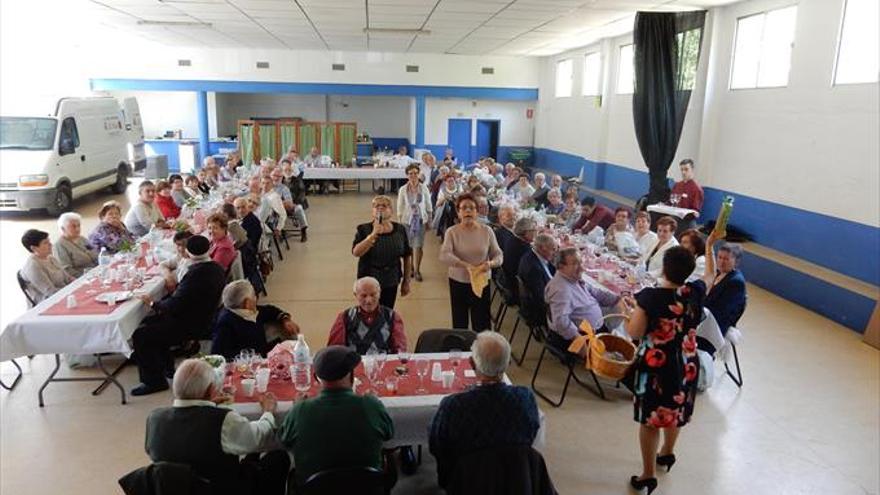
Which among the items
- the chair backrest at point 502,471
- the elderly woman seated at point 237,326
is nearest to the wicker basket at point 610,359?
the chair backrest at point 502,471

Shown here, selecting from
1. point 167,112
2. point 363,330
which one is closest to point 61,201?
point 167,112

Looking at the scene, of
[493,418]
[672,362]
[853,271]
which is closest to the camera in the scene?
[493,418]

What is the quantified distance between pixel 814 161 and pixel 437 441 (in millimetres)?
7396

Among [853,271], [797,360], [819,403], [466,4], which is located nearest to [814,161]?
[853,271]

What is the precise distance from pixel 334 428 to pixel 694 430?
3117 mm

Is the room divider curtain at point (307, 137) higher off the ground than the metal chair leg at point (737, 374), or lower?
higher

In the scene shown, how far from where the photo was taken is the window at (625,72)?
43.7ft

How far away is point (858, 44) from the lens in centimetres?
720

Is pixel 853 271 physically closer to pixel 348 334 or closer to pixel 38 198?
pixel 348 334

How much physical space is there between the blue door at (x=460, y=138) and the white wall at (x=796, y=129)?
10229 mm

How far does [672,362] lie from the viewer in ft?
11.2

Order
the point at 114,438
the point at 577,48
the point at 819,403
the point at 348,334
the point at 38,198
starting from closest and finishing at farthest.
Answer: the point at 348,334
the point at 114,438
the point at 819,403
the point at 38,198
the point at 577,48

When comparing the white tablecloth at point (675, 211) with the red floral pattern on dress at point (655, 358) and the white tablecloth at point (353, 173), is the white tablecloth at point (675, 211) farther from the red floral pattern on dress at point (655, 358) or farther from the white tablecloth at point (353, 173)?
the white tablecloth at point (353, 173)

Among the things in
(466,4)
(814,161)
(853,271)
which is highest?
(466,4)
